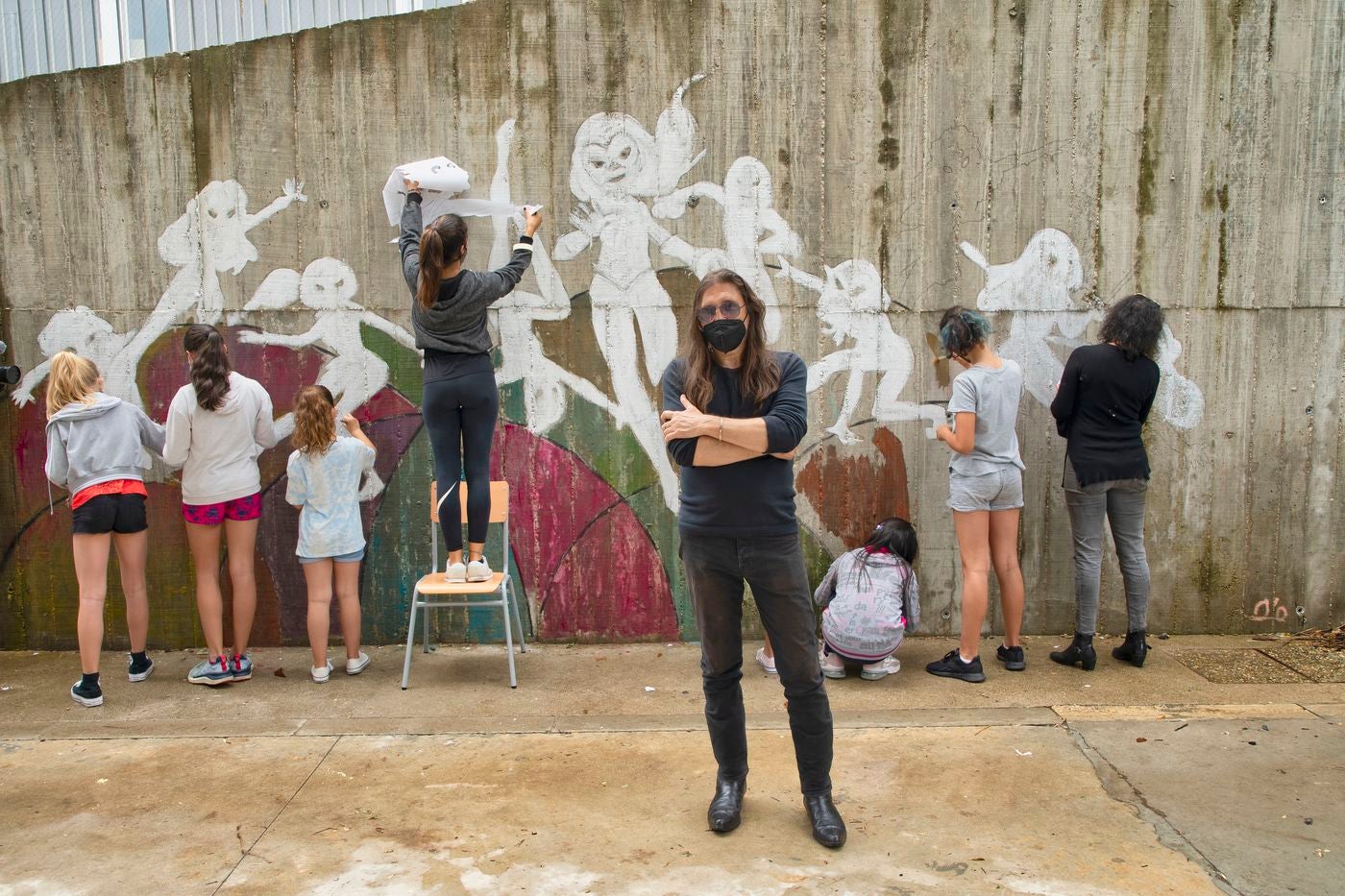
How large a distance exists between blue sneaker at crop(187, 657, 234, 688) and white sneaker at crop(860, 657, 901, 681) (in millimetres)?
3087

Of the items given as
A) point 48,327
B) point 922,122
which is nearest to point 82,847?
point 48,327

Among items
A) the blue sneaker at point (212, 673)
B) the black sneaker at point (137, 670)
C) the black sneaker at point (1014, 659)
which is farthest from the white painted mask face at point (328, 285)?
the black sneaker at point (1014, 659)

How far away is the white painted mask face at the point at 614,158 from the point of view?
5.24 metres

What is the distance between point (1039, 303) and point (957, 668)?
77.4 inches

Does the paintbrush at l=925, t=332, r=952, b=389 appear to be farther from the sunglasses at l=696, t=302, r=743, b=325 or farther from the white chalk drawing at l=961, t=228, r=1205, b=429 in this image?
the sunglasses at l=696, t=302, r=743, b=325

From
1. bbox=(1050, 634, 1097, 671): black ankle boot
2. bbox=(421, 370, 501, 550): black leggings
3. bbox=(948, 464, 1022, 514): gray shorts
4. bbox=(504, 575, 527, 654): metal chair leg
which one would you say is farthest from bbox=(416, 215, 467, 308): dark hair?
bbox=(1050, 634, 1097, 671): black ankle boot

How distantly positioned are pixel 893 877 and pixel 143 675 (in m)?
3.85

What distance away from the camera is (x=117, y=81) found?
5.25 metres

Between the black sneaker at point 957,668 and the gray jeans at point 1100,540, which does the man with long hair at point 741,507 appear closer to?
the black sneaker at point 957,668

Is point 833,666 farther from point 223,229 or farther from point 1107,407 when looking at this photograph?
point 223,229

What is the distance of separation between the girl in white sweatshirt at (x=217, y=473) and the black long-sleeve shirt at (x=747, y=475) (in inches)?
105

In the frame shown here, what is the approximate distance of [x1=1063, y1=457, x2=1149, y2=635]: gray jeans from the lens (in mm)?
4930

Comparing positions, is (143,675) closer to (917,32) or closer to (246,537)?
(246,537)

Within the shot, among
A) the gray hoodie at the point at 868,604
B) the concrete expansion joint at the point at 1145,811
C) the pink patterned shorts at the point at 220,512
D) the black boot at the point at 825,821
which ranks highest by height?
the pink patterned shorts at the point at 220,512
